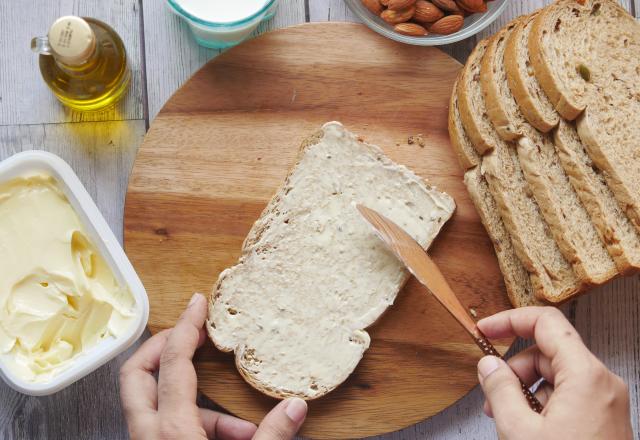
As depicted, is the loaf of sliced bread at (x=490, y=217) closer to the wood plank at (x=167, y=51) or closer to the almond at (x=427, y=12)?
the almond at (x=427, y=12)

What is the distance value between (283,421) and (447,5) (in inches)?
57.3

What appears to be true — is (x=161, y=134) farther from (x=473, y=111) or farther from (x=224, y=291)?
(x=473, y=111)

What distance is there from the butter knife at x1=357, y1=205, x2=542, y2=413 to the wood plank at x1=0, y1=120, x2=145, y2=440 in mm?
872

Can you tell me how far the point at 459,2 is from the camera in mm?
2244

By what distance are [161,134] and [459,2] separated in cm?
110

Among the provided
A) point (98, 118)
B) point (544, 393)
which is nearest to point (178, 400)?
point (98, 118)

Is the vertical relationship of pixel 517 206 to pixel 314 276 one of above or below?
above

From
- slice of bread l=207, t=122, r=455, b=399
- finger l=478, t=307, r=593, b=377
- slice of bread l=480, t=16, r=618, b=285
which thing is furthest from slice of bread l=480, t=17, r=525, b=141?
finger l=478, t=307, r=593, b=377

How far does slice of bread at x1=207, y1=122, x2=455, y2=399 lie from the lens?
2.18m

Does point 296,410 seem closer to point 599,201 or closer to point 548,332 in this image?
point 548,332

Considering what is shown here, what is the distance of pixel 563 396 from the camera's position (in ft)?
5.76

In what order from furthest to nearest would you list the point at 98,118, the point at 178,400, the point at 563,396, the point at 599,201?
the point at 98,118, the point at 599,201, the point at 178,400, the point at 563,396

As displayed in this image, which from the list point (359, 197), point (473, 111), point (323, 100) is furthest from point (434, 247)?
point (323, 100)

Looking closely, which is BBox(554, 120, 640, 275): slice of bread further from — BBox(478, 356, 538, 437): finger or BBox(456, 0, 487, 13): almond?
BBox(478, 356, 538, 437): finger
